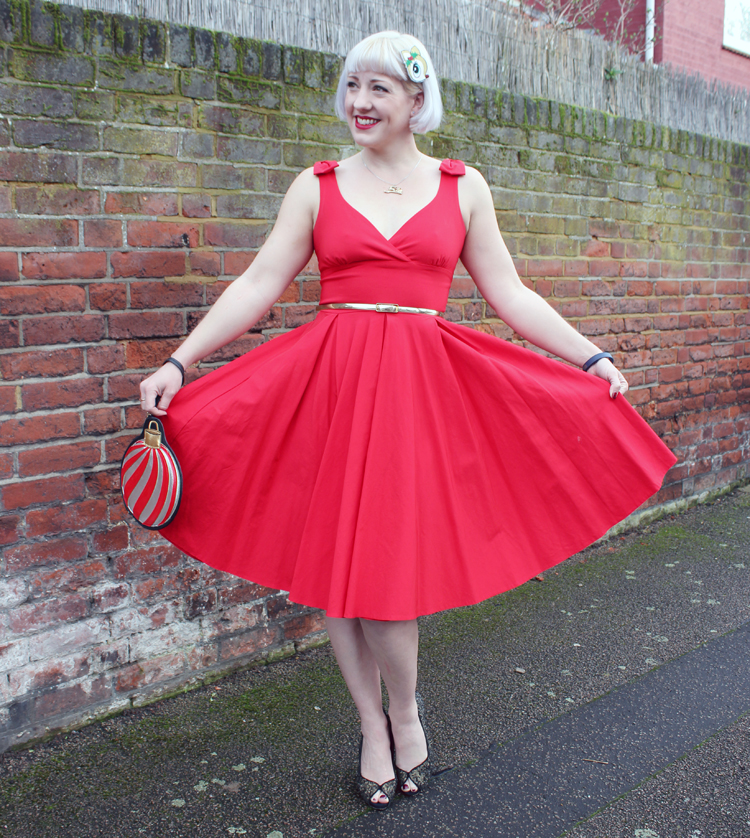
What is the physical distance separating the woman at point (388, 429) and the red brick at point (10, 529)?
673 mm

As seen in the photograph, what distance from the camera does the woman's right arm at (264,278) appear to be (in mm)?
2223

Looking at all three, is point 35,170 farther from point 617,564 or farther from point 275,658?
point 617,564

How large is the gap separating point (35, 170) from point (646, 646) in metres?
2.97

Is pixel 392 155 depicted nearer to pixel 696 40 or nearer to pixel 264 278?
pixel 264 278

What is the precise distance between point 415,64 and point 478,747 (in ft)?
6.94

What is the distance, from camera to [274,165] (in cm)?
300

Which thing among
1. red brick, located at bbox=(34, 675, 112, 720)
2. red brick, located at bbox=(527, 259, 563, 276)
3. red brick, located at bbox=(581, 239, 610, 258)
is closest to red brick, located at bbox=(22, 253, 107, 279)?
red brick, located at bbox=(34, 675, 112, 720)

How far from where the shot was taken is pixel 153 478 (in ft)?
6.87

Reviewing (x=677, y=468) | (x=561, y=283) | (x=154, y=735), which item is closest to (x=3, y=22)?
(x=154, y=735)

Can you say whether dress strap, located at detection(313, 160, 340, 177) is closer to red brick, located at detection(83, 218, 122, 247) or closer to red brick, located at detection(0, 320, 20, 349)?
red brick, located at detection(83, 218, 122, 247)

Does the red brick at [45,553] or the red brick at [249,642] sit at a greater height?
the red brick at [45,553]

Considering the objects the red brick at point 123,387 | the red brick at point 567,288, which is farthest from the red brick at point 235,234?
the red brick at point 567,288

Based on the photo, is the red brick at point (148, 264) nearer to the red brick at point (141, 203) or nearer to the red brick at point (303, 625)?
the red brick at point (141, 203)

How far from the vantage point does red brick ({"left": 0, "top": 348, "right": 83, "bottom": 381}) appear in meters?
2.46
